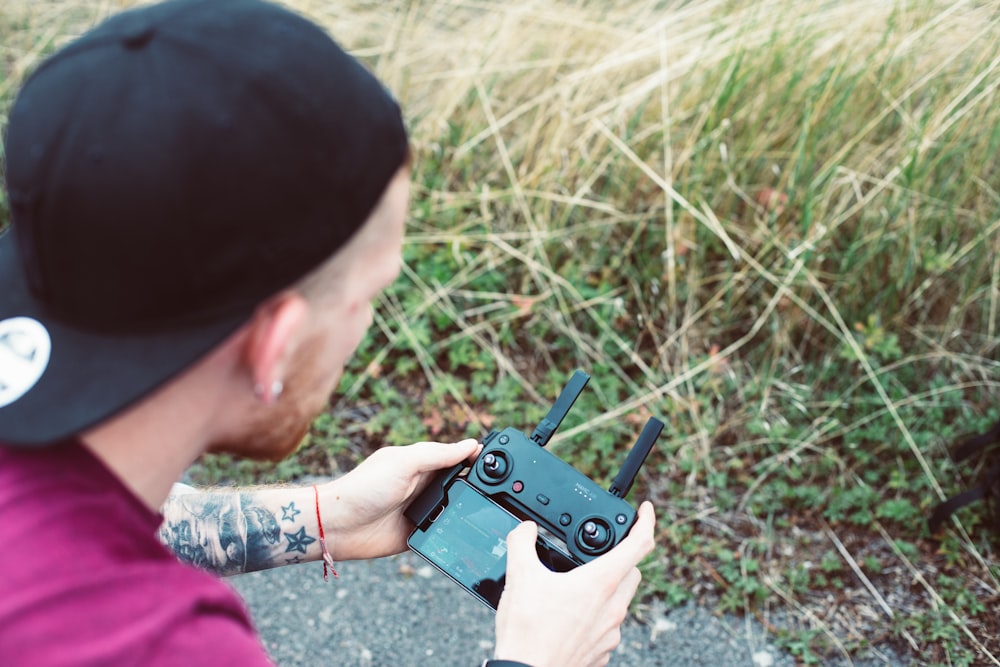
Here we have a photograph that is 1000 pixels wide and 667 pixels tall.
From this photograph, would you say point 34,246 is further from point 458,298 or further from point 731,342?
point 731,342

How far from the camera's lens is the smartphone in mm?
1564

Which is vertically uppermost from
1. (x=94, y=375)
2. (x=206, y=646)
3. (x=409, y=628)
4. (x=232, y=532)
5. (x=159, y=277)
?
(x=159, y=277)

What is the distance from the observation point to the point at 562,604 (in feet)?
4.56

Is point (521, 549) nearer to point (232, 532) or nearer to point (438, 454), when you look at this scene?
point (438, 454)

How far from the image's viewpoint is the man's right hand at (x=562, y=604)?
1356mm

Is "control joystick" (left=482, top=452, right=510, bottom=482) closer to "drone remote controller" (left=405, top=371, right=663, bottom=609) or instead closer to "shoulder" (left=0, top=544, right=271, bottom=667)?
"drone remote controller" (left=405, top=371, right=663, bottom=609)

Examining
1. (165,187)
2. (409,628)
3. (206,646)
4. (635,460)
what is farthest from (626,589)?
(409,628)

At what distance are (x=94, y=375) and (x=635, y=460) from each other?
90 centimetres

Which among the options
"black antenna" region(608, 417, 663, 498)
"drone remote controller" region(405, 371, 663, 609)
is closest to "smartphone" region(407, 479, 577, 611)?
"drone remote controller" region(405, 371, 663, 609)

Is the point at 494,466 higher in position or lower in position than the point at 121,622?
lower

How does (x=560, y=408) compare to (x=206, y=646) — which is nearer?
(x=206, y=646)

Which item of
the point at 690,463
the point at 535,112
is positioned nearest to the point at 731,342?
the point at 690,463

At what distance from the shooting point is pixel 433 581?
8.20ft

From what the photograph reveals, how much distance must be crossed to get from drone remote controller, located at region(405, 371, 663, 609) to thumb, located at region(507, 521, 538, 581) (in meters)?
0.07
